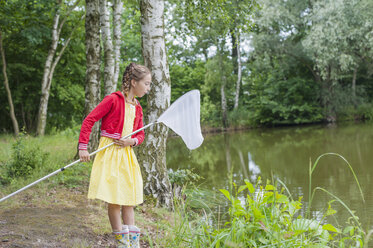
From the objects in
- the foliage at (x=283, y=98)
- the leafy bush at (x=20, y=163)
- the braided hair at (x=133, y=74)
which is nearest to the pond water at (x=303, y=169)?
the braided hair at (x=133, y=74)

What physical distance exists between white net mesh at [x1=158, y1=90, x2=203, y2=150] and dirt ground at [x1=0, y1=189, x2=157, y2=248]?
3.34ft

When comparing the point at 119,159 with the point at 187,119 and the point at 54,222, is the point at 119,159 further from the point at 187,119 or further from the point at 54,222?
the point at 54,222

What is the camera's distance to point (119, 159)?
279 cm

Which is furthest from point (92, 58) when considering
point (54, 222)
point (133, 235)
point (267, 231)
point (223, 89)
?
point (223, 89)

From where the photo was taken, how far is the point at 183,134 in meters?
3.12

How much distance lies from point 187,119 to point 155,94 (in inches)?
64.4

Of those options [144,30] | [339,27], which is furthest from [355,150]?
[339,27]

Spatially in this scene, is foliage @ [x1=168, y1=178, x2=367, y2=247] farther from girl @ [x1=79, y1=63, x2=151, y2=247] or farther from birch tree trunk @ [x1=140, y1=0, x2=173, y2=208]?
birch tree trunk @ [x1=140, y1=0, x2=173, y2=208]

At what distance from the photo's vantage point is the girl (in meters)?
2.70

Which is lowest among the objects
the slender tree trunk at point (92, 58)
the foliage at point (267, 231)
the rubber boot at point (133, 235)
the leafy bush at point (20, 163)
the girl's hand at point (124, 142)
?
the rubber boot at point (133, 235)

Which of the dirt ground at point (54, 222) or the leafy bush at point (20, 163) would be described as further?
the leafy bush at point (20, 163)

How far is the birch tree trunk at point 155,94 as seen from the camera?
464 cm

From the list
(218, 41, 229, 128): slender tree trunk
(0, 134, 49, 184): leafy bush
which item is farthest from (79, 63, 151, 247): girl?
(218, 41, 229, 128): slender tree trunk

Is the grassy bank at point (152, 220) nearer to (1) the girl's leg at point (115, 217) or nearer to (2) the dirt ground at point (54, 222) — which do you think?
(2) the dirt ground at point (54, 222)
